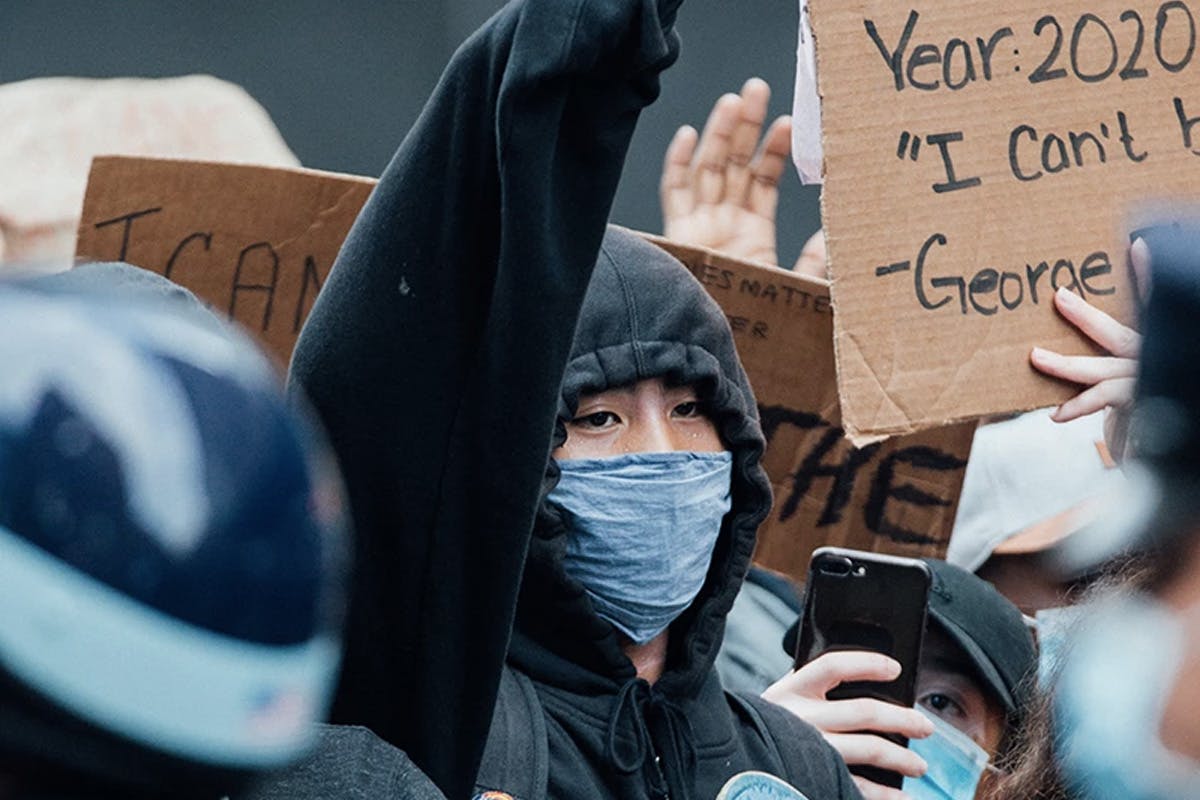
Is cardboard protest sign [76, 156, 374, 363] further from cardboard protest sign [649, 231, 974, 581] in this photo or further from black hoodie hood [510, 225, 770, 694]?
cardboard protest sign [649, 231, 974, 581]

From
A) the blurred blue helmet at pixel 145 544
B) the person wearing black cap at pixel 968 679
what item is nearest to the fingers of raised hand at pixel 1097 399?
the person wearing black cap at pixel 968 679

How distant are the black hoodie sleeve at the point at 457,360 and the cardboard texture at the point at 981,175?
686mm

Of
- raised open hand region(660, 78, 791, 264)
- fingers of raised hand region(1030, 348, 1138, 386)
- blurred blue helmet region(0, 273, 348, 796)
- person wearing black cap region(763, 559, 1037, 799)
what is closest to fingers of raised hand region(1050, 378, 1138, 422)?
fingers of raised hand region(1030, 348, 1138, 386)

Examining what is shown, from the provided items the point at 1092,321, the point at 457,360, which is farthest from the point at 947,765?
the point at 457,360

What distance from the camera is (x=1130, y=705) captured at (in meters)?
1.13

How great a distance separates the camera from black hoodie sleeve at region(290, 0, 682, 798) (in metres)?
1.83

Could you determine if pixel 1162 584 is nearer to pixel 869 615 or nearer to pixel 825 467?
pixel 869 615

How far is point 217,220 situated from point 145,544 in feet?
7.34

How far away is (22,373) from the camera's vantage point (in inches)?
34.4

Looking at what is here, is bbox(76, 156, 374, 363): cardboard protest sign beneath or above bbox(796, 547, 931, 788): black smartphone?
above

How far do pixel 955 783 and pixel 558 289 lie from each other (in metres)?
1.61

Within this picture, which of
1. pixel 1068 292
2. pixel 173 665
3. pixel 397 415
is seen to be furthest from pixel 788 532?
pixel 173 665

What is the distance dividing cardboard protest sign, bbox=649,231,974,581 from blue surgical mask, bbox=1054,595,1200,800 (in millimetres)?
1990

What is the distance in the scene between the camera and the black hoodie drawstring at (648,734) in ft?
8.05
